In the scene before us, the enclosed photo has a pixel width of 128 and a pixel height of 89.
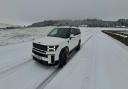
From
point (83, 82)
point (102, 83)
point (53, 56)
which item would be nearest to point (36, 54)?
point (53, 56)

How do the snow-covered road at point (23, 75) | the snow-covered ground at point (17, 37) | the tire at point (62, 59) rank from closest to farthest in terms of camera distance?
the snow-covered road at point (23, 75)
the tire at point (62, 59)
the snow-covered ground at point (17, 37)

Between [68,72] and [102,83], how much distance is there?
63.5 inches

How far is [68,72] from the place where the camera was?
6066mm

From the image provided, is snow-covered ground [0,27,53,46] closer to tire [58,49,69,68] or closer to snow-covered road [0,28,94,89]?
snow-covered road [0,28,94,89]

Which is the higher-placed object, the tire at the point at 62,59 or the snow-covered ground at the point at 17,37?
the snow-covered ground at the point at 17,37

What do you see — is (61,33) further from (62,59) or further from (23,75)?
(23,75)

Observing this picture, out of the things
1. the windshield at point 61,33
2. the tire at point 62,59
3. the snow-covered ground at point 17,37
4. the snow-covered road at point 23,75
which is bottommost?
the snow-covered road at point 23,75

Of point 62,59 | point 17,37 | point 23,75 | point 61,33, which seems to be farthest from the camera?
point 17,37

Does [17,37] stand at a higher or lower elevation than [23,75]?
higher

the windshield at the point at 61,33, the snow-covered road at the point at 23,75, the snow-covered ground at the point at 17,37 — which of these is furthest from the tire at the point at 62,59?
the snow-covered ground at the point at 17,37

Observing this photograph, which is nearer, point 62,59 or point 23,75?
point 23,75

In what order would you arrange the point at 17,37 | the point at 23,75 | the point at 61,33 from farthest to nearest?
the point at 17,37
the point at 61,33
the point at 23,75

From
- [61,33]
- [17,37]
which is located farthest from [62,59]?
[17,37]

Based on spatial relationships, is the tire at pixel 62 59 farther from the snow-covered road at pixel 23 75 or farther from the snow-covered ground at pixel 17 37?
the snow-covered ground at pixel 17 37
